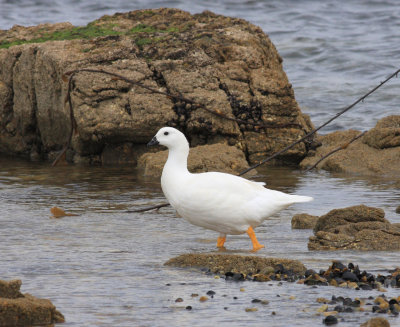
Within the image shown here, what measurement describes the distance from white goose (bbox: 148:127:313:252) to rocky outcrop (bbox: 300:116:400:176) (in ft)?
15.1

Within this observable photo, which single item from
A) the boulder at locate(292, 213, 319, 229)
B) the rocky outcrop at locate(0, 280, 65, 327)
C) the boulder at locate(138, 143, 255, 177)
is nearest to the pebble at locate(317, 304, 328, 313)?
the rocky outcrop at locate(0, 280, 65, 327)

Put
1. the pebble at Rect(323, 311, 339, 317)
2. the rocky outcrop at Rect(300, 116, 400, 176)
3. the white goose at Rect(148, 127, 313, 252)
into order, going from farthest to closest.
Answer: the rocky outcrop at Rect(300, 116, 400, 176) < the white goose at Rect(148, 127, 313, 252) < the pebble at Rect(323, 311, 339, 317)

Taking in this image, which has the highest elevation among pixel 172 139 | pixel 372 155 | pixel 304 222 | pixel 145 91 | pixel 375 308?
pixel 145 91

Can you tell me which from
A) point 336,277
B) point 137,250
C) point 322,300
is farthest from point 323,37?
point 322,300

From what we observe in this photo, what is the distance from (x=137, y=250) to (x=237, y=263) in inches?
50.0

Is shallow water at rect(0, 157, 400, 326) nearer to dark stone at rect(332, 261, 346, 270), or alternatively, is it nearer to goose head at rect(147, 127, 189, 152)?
dark stone at rect(332, 261, 346, 270)

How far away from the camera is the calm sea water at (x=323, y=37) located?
19.2 m

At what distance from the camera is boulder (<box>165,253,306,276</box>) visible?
6.22 meters

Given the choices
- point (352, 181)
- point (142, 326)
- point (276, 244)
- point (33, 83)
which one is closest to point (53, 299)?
point (142, 326)

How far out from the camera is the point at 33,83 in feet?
44.4

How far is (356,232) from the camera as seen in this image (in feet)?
24.2

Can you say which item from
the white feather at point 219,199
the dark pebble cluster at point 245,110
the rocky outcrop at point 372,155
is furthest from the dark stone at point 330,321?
the dark pebble cluster at point 245,110

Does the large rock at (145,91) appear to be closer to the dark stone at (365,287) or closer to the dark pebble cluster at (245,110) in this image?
the dark pebble cluster at (245,110)

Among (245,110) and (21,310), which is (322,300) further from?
(245,110)
